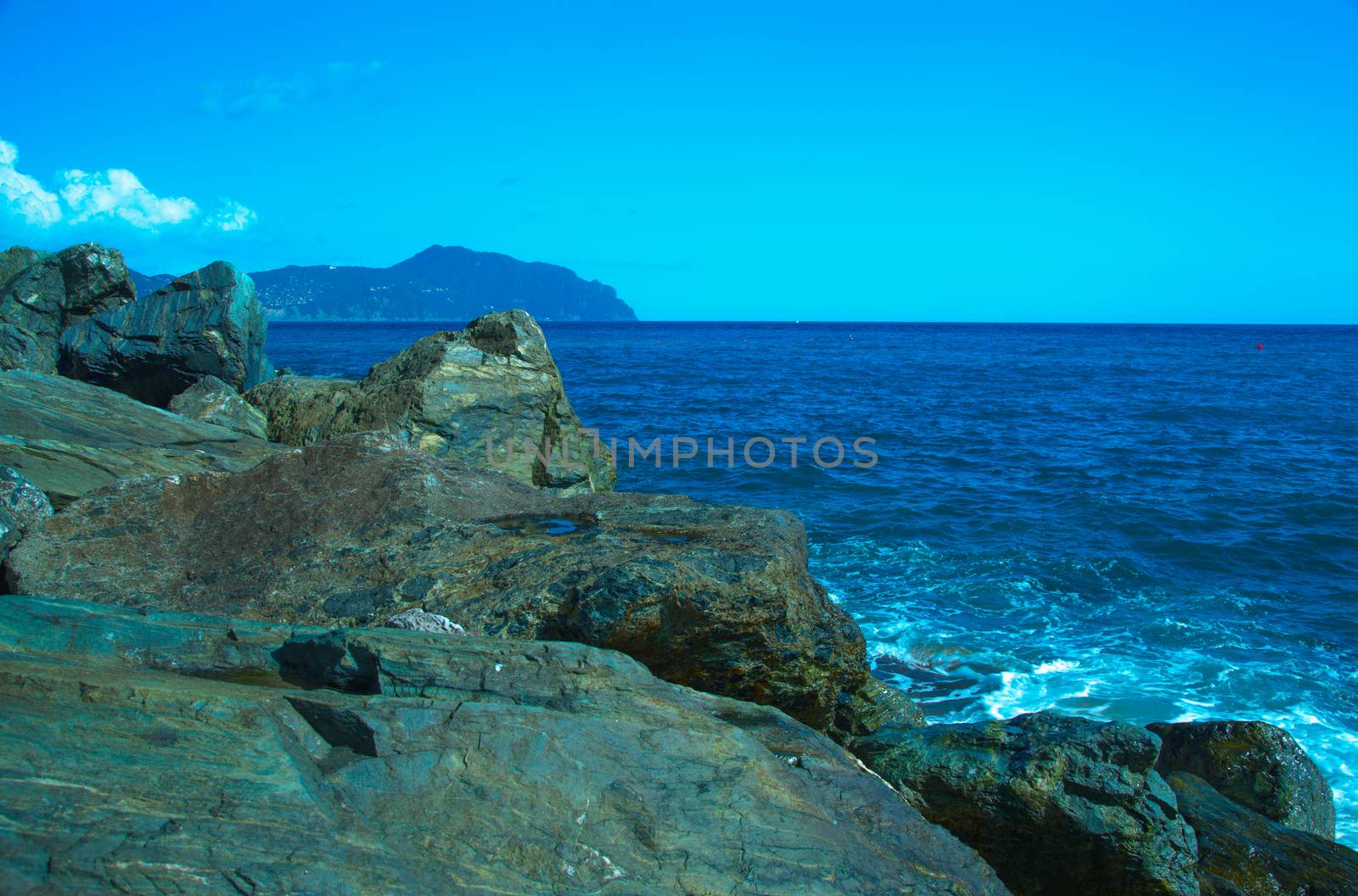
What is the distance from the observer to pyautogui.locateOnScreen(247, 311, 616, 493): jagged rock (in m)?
10.6

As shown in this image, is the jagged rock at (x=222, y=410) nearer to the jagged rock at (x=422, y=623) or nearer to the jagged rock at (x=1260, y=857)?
the jagged rock at (x=422, y=623)

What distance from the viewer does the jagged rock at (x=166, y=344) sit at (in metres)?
14.8

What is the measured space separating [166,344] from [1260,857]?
1513 cm

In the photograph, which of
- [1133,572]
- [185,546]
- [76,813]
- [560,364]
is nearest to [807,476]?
[1133,572]

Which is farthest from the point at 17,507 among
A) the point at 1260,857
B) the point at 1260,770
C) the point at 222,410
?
the point at 1260,770

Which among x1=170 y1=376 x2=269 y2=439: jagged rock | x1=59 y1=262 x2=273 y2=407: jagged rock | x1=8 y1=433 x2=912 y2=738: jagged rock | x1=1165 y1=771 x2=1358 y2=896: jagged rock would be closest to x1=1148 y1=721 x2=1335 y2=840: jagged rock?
x1=1165 y1=771 x2=1358 y2=896: jagged rock

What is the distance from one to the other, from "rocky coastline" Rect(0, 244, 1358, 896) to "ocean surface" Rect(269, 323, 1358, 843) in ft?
6.66

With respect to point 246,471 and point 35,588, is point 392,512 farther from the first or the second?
point 35,588

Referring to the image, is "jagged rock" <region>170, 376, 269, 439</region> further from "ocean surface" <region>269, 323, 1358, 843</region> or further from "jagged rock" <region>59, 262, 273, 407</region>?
"ocean surface" <region>269, 323, 1358, 843</region>

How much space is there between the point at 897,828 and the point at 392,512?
367 centimetres

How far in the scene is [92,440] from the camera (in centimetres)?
861

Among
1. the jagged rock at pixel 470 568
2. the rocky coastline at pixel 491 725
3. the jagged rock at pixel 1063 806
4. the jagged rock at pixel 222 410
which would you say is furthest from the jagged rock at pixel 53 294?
the jagged rock at pixel 1063 806

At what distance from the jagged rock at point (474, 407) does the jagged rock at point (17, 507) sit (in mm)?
3578

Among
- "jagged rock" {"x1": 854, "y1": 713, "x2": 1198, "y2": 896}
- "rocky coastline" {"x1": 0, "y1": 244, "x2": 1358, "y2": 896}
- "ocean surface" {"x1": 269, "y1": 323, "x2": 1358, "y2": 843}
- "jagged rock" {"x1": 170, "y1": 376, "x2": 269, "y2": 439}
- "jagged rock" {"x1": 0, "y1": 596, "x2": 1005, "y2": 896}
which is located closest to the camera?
"jagged rock" {"x1": 0, "y1": 596, "x2": 1005, "y2": 896}
